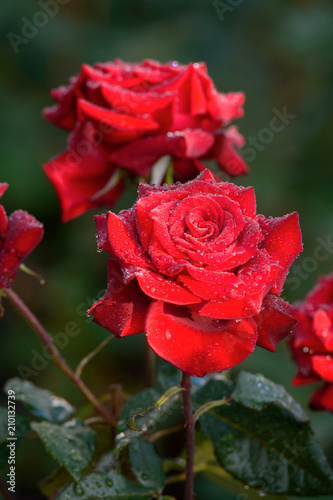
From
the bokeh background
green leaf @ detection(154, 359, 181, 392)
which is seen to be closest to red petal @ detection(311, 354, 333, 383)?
green leaf @ detection(154, 359, 181, 392)

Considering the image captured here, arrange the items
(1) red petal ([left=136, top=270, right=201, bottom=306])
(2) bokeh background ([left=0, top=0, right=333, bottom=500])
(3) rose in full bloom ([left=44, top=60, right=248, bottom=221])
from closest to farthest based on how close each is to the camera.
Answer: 1. (1) red petal ([left=136, top=270, right=201, bottom=306])
2. (3) rose in full bloom ([left=44, top=60, right=248, bottom=221])
3. (2) bokeh background ([left=0, top=0, right=333, bottom=500])

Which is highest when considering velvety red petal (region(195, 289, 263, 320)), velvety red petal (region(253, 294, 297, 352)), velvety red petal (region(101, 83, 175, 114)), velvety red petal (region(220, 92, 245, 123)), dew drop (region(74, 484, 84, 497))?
velvety red petal (region(101, 83, 175, 114))

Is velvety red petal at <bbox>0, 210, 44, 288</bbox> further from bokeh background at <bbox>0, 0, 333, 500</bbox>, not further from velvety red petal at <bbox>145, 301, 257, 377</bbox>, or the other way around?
bokeh background at <bbox>0, 0, 333, 500</bbox>

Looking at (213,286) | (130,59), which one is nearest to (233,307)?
(213,286)

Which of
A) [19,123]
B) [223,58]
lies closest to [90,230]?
[19,123]

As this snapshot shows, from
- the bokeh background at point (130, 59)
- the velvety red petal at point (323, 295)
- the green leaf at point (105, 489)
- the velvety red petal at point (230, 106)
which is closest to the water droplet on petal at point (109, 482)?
the green leaf at point (105, 489)

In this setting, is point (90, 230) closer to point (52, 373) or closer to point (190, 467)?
point (52, 373)
